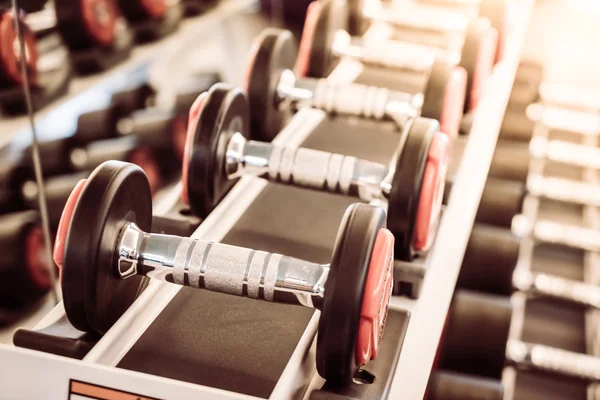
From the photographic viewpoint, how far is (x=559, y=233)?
1795 millimetres

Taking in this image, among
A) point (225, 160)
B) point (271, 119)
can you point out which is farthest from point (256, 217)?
point (271, 119)

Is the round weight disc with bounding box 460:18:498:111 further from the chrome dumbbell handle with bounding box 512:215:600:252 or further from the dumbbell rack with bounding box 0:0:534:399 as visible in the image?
the chrome dumbbell handle with bounding box 512:215:600:252

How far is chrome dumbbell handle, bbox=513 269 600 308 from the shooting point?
164cm

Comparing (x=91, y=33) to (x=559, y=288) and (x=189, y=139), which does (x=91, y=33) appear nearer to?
(x=189, y=139)

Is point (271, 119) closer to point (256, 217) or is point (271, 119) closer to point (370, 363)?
point (256, 217)

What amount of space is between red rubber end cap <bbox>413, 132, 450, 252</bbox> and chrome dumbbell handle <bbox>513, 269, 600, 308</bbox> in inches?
30.9

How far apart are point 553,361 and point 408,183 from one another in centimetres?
84

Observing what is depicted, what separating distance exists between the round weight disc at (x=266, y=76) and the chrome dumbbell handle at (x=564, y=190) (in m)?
0.91

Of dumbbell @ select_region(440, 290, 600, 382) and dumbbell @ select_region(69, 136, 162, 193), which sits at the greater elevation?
dumbbell @ select_region(69, 136, 162, 193)

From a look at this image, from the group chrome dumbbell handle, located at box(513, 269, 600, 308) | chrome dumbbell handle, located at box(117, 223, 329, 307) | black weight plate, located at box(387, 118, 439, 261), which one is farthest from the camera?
chrome dumbbell handle, located at box(513, 269, 600, 308)

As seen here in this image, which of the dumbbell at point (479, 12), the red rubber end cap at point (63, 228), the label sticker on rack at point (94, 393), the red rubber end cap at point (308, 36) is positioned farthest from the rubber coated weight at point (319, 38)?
the label sticker on rack at point (94, 393)

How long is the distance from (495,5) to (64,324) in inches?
48.0

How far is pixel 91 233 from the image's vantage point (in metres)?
0.74

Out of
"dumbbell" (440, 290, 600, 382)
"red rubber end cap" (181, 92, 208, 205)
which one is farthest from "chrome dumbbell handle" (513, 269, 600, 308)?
"red rubber end cap" (181, 92, 208, 205)
